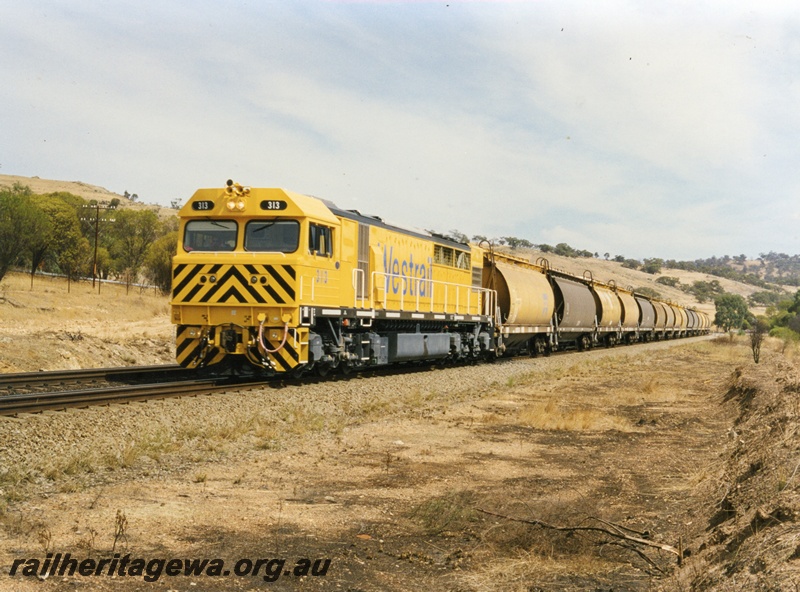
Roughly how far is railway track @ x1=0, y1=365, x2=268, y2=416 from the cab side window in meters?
3.10

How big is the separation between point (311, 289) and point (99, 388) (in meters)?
4.62

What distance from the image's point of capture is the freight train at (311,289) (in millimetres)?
15312

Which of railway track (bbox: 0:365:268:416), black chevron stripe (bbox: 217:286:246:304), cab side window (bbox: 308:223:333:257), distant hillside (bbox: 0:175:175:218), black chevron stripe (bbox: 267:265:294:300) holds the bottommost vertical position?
railway track (bbox: 0:365:268:416)

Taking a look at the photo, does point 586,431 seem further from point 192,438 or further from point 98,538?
point 98,538

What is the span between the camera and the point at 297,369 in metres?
16.4

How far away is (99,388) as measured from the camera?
46.1 feet

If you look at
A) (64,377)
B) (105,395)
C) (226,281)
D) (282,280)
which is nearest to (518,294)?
(282,280)

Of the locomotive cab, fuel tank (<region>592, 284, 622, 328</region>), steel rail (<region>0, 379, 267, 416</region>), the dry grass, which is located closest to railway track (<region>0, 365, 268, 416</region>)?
steel rail (<region>0, 379, 267, 416</region>)

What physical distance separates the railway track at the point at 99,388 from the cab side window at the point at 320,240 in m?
3.10

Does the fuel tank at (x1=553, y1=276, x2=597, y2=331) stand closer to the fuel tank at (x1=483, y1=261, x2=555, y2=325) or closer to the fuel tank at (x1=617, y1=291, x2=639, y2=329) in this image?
the fuel tank at (x1=483, y1=261, x2=555, y2=325)

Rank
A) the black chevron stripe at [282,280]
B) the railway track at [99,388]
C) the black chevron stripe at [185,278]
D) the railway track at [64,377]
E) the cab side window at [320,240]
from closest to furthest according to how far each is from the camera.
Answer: the railway track at [99,388] → the railway track at [64,377] → the black chevron stripe at [282,280] → the black chevron stripe at [185,278] → the cab side window at [320,240]

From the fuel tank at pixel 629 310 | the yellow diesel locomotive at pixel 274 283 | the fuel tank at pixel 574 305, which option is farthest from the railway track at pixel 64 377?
the fuel tank at pixel 629 310

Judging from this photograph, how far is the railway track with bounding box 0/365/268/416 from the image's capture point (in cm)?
1116

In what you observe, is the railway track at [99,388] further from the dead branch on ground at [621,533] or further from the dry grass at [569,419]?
the dead branch on ground at [621,533]
